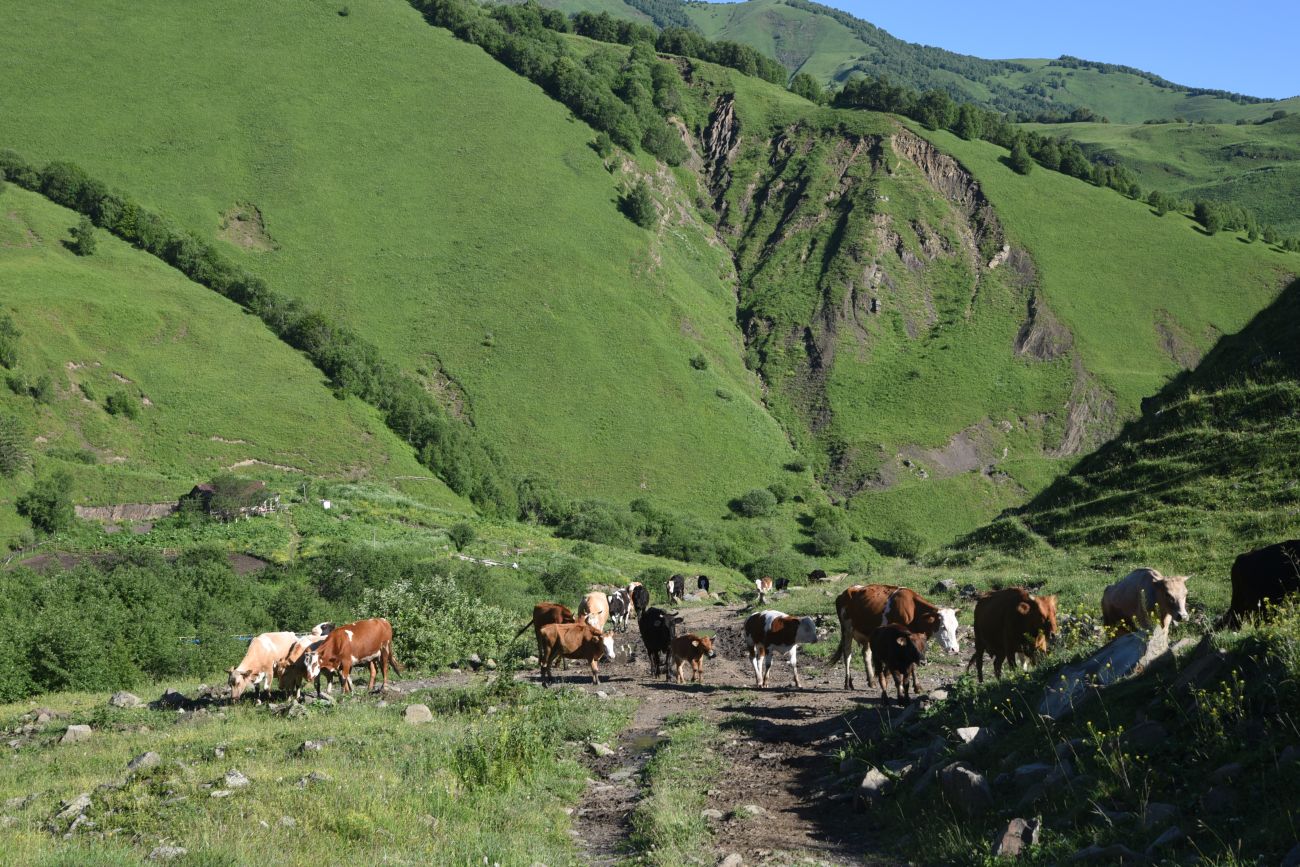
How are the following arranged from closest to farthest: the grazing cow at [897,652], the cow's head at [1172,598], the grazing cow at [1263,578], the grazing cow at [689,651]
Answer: the grazing cow at [1263,578]
the cow's head at [1172,598]
the grazing cow at [897,652]
the grazing cow at [689,651]

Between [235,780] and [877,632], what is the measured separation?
10.6 m

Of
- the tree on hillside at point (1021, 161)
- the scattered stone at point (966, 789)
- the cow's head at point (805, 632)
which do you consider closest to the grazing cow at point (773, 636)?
the cow's head at point (805, 632)

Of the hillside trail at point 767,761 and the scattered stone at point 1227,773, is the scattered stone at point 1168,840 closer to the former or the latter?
the scattered stone at point 1227,773

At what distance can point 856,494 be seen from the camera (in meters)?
124

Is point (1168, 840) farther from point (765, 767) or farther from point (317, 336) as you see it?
point (317, 336)

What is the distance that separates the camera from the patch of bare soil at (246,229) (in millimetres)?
132625

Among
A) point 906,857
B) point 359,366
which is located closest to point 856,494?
point 359,366

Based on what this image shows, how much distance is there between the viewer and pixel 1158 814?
9.17 m

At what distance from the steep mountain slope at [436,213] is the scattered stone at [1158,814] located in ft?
331

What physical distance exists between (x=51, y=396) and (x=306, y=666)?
81637 millimetres

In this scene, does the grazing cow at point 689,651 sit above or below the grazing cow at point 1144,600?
below

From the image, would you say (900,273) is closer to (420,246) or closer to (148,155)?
(420,246)

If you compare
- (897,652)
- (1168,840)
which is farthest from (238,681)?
(1168,840)

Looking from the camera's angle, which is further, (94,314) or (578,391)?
(578,391)
